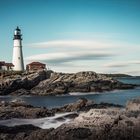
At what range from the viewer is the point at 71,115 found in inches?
1097

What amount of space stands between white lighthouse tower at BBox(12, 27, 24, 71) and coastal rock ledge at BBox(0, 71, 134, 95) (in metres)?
9.38

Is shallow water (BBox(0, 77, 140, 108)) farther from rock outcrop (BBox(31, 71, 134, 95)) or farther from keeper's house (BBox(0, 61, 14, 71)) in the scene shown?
keeper's house (BBox(0, 61, 14, 71))

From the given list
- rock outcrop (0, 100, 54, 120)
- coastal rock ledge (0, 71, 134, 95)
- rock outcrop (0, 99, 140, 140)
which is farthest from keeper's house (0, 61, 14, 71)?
rock outcrop (0, 99, 140, 140)

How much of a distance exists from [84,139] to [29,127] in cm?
521

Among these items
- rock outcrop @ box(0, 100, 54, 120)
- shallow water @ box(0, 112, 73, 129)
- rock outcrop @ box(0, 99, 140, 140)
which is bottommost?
shallow water @ box(0, 112, 73, 129)

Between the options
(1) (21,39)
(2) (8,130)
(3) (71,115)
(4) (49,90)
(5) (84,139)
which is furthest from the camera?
(1) (21,39)

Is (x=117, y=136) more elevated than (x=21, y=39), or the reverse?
(x=21, y=39)

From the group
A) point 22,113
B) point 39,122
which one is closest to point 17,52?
point 22,113

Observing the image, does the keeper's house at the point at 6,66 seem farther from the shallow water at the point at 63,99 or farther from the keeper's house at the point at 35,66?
the shallow water at the point at 63,99

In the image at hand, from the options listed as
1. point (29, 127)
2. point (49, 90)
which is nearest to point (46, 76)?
point (49, 90)

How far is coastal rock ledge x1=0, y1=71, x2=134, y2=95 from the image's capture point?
68844mm

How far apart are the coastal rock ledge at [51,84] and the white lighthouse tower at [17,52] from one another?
938 cm

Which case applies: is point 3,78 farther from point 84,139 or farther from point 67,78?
point 84,139

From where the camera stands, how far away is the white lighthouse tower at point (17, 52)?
83.7 m
